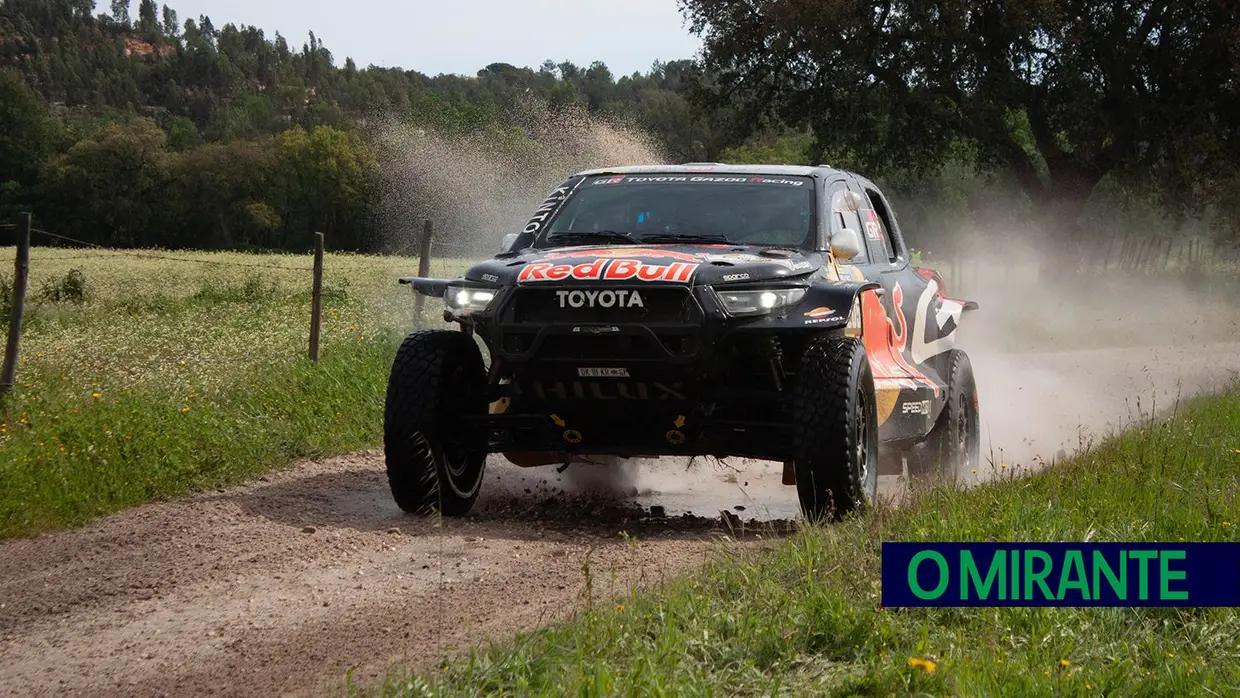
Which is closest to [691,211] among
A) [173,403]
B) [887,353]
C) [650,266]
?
[650,266]

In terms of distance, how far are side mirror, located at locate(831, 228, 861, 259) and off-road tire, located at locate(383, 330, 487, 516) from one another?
197 cm

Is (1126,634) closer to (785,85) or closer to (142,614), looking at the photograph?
(142,614)

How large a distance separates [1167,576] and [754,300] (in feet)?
8.63

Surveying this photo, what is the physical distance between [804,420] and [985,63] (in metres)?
23.9

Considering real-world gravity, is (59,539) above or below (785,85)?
below

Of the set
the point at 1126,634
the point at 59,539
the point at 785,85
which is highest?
the point at 785,85

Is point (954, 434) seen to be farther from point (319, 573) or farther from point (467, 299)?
point (319, 573)

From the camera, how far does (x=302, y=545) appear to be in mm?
6801

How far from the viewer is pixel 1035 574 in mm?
4547

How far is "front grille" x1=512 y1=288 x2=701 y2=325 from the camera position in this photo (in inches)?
267

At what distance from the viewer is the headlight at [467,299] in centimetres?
717

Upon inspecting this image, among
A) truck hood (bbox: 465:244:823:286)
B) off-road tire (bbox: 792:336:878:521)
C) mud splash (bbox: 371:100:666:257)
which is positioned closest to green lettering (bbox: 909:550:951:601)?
off-road tire (bbox: 792:336:878:521)

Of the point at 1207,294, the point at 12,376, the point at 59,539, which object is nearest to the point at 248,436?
the point at 12,376

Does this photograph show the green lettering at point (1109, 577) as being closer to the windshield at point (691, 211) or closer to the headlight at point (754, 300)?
the headlight at point (754, 300)
